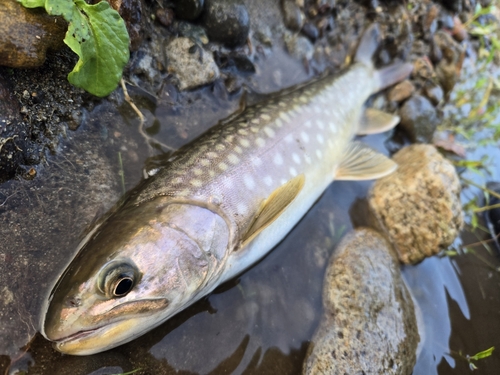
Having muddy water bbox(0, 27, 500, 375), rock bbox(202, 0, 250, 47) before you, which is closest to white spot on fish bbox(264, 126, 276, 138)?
muddy water bbox(0, 27, 500, 375)

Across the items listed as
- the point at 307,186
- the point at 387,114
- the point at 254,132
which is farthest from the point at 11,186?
the point at 387,114

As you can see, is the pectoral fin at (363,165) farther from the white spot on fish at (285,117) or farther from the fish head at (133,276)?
the fish head at (133,276)

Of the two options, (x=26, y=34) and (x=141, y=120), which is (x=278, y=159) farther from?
(x=26, y=34)

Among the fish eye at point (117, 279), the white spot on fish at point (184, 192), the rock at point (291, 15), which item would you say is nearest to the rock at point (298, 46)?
the rock at point (291, 15)

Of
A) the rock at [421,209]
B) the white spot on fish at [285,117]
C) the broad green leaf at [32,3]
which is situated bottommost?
the rock at [421,209]

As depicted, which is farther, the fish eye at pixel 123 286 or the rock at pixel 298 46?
the rock at pixel 298 46

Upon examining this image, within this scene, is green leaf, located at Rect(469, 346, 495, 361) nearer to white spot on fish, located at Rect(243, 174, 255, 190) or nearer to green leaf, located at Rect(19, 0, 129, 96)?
white spot on fish, located at Rect(243, 174, 255, 190)
